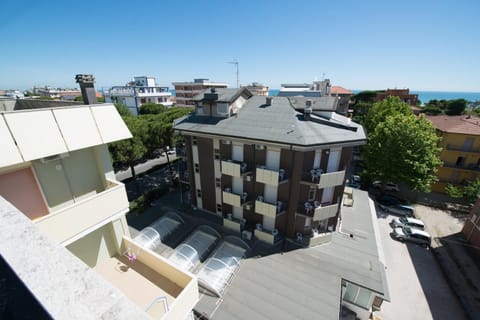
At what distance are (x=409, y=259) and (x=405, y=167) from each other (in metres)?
9.77

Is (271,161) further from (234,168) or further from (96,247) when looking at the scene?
(96,247)

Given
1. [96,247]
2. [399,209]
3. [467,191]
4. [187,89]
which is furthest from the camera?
[187,89]

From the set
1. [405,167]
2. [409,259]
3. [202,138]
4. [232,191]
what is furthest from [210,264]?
[405,167]

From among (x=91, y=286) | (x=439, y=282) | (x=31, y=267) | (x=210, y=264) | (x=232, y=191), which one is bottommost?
(x=439, y=282)

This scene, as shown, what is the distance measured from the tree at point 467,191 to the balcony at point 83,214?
35.4 metres

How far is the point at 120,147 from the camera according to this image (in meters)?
20.6

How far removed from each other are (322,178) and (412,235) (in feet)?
51.1

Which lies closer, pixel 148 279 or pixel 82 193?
pixel 82 193

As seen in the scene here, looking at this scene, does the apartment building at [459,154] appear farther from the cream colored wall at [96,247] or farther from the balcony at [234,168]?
the cream colored wall at [96,247]

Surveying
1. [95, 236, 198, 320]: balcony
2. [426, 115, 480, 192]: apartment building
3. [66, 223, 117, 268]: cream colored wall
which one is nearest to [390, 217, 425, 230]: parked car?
[426, 115, 480, 192]: apartment building

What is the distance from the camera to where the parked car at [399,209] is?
2480 centimetres

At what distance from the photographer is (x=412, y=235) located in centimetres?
2094

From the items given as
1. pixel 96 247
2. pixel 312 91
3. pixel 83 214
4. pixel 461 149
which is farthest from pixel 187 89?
pixel 83 214

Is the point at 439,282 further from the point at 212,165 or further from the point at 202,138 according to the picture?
the point at 202,138
